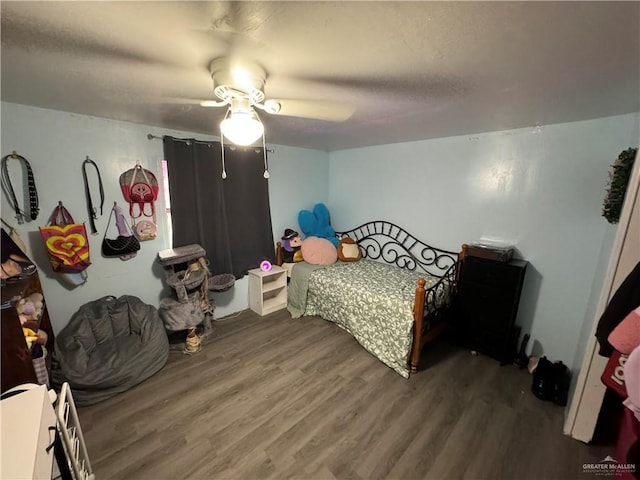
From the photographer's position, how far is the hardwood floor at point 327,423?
1485mm

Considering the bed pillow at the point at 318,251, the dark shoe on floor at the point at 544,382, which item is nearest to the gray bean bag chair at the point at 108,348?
the bed pillow at the point at 318,251

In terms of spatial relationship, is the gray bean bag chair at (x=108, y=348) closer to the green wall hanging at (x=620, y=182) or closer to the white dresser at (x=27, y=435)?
the white dresser at (x=27, y=435)

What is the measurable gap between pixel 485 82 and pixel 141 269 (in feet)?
9.97

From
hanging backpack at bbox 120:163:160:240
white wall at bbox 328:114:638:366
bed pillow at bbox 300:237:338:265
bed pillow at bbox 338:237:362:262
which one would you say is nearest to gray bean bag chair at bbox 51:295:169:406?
hanging backpack at bbox 120:163:160:240

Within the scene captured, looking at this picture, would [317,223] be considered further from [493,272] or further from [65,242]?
[65,242]

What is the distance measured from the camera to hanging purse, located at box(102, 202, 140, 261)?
7.45 ft

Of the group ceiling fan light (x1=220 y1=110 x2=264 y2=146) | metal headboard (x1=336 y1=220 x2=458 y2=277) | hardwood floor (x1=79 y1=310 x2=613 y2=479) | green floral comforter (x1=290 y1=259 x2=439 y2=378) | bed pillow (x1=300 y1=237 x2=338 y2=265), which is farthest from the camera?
bed pillow (x1=300 y1=237 x2=338 y2=265)

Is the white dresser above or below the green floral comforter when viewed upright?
above

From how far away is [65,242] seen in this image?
1.99m

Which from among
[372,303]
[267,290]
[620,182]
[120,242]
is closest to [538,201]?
[620,182]

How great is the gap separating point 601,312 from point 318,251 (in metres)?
2.45

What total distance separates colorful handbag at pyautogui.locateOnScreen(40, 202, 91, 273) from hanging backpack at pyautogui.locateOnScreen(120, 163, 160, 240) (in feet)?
1.28

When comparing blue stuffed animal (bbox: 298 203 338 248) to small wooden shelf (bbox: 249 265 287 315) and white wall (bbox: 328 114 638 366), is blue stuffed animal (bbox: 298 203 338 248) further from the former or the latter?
white wall (bbox: 328 114 638 366)

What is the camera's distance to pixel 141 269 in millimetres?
2500
